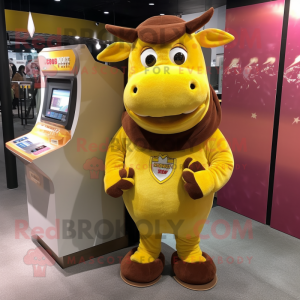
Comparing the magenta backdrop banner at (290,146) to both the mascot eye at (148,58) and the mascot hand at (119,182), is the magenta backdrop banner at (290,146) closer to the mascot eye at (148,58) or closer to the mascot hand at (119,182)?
the mascot eye at (148,58)

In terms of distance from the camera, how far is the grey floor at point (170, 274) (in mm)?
2141

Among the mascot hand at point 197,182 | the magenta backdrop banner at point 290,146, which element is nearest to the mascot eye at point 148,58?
the mascot hand at point 197,182

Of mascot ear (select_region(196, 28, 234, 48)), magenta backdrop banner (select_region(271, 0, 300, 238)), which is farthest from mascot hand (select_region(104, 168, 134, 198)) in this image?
magenta backdrop banner (select_region(271, 0, 300, 238))

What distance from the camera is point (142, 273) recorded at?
221 centimetres

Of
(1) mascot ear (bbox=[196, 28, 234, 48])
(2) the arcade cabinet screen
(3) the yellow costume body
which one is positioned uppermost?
(1) mascot ear (bbox=[196, 28, 234, 48])

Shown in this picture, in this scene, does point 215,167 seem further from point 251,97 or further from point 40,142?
point 251,97

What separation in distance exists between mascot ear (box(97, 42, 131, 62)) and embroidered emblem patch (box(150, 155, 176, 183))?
0.69 metres

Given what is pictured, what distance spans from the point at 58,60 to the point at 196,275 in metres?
1.80

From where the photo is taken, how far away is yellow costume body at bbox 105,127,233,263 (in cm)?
198

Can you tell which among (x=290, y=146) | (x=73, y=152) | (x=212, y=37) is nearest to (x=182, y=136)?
(x=212, y=37)

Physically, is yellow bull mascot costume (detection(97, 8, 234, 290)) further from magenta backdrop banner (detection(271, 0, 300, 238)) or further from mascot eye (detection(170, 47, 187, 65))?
magenta backdrop banner (detection(271, 0, 300, 238))

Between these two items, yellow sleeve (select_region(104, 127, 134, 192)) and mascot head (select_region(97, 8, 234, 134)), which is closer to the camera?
mascot head (select_region(97, 8, 234, 134))

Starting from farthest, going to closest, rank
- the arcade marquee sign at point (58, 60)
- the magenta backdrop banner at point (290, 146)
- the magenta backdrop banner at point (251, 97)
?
1. the magenta backdrop banner at point (251, 97)
2. the magenta backdrop banner at point (290, 146)
3. the arcade marquee sign at point (58, 60)

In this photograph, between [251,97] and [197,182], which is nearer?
[197,182]
